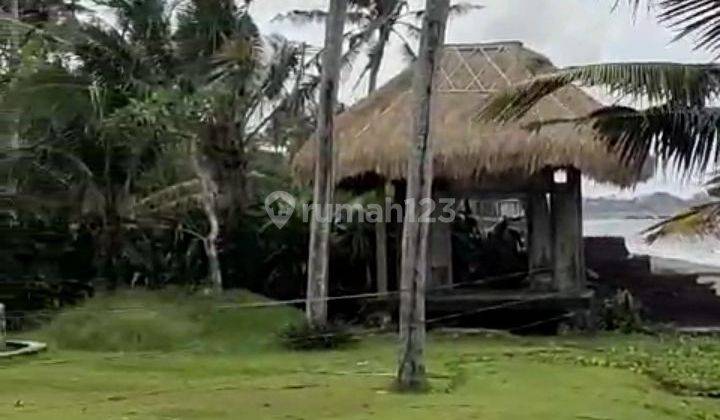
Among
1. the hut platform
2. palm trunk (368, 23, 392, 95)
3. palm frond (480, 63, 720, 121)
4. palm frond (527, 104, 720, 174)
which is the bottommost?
the hut platform

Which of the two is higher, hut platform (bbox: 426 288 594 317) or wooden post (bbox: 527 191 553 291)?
wooden post (bbox: 527 191 553 291)

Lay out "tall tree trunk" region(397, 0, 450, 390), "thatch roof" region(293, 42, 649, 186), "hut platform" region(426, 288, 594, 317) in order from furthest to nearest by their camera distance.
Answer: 1. "hut platform" region(426, 288, 594, 317)
2. "thatch roof" region(293, 42, 649, 186)
3. "tall tree trunk" region(397, 0, 450, 390)

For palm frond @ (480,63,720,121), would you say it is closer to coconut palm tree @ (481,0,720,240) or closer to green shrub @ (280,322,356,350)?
coconut palm tree @ (481,0,720,240)

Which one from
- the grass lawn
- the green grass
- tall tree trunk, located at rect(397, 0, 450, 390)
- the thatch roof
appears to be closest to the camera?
the grass lawn

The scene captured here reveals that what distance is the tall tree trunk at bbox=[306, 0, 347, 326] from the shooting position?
1148 centimetres

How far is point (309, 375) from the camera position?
372 inches

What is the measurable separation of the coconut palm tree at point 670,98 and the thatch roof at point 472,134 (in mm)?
5014

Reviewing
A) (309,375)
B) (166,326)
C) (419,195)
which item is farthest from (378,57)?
(419,195)

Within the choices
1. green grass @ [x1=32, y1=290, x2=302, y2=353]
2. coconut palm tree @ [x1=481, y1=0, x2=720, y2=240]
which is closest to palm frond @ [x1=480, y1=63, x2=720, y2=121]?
coconut palm tree @ [x1=481, y1=0, x2=720, y2=240]

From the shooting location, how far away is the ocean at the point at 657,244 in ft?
25.9

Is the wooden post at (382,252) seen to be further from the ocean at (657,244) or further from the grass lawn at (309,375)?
the ocean at (657,244)

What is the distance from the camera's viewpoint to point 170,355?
37.2ft

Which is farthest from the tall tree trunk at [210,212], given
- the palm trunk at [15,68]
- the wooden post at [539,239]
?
the wooden post at [539,239]

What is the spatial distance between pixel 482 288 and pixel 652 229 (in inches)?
307
